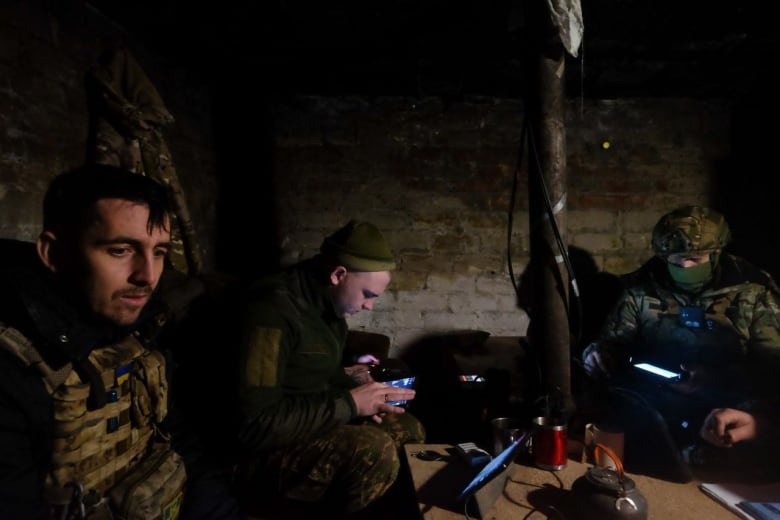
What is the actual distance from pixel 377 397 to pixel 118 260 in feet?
4.13

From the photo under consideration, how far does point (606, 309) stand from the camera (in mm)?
3805

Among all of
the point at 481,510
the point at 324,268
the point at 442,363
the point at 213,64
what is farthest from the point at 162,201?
the point at 442,363

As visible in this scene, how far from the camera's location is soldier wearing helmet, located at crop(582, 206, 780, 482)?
2602 mm

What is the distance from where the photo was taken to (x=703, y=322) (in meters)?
2.83

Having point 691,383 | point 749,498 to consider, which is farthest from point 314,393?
point 691,383

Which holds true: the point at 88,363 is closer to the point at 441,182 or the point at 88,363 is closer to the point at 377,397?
the point at 377,397

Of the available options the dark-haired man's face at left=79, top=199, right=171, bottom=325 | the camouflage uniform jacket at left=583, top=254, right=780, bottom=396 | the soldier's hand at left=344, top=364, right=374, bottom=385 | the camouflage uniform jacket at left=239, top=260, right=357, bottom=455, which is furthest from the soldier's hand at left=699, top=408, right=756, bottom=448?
the dark-haired man's face at left=79, top=199, right=171, bottom=325

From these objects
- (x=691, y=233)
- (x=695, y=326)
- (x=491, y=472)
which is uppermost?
(x=691, y=233)

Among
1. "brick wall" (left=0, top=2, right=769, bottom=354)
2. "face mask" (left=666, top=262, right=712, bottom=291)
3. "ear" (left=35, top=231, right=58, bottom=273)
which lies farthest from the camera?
"brick wall" (left=0, top=2, right=769, bottom=354)

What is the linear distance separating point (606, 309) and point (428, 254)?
1.46 m

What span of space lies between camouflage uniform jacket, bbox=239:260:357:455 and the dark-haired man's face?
0.58 m

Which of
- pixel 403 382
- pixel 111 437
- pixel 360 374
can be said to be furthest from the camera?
pixel 360 374

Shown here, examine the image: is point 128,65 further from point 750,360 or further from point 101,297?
point 750,360

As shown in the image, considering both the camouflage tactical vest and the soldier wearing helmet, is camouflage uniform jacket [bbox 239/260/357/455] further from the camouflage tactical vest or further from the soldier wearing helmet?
the soldier wearing helmet
